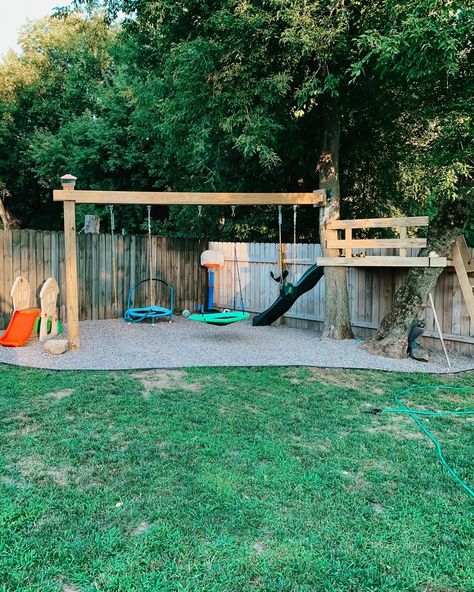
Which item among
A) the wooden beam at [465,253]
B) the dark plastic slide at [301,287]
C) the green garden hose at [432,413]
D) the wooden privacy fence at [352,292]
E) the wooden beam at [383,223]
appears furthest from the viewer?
the dark plastic slide at [301,287]

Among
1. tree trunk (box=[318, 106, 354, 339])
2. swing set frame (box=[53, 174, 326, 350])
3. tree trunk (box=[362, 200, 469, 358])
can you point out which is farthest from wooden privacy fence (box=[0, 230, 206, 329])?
tree trunk (box=[362, 200, 469, 358])

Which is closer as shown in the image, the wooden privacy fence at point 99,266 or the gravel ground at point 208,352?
the gravel ground at point 208,352

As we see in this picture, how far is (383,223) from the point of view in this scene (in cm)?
693

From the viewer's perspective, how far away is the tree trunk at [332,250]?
315 inches

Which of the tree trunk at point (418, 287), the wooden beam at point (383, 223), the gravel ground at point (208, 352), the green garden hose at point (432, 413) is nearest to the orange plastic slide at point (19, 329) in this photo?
the gravel ground at point (208, 352)

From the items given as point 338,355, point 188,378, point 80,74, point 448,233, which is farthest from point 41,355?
point 80,74

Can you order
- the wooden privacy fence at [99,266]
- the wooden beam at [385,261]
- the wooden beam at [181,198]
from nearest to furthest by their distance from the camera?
the wooden beam at [385,261]
the wooden beam at [181,198]
the wooden privacy fence at [99,266]

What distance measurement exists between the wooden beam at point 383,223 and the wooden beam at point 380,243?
7.7 inches

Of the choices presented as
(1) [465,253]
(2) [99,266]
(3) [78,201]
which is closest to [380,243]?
(1) [465,253]

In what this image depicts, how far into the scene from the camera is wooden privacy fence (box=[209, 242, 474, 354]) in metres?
7.00

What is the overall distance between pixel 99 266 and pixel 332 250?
14.9 feet

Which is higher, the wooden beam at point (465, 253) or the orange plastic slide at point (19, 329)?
the wooden beam at point (465, 253)

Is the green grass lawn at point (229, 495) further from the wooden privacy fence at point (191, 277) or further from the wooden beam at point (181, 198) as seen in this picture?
the wooden beam at point (181, 198)

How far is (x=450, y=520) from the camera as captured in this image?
2633 millimetres
